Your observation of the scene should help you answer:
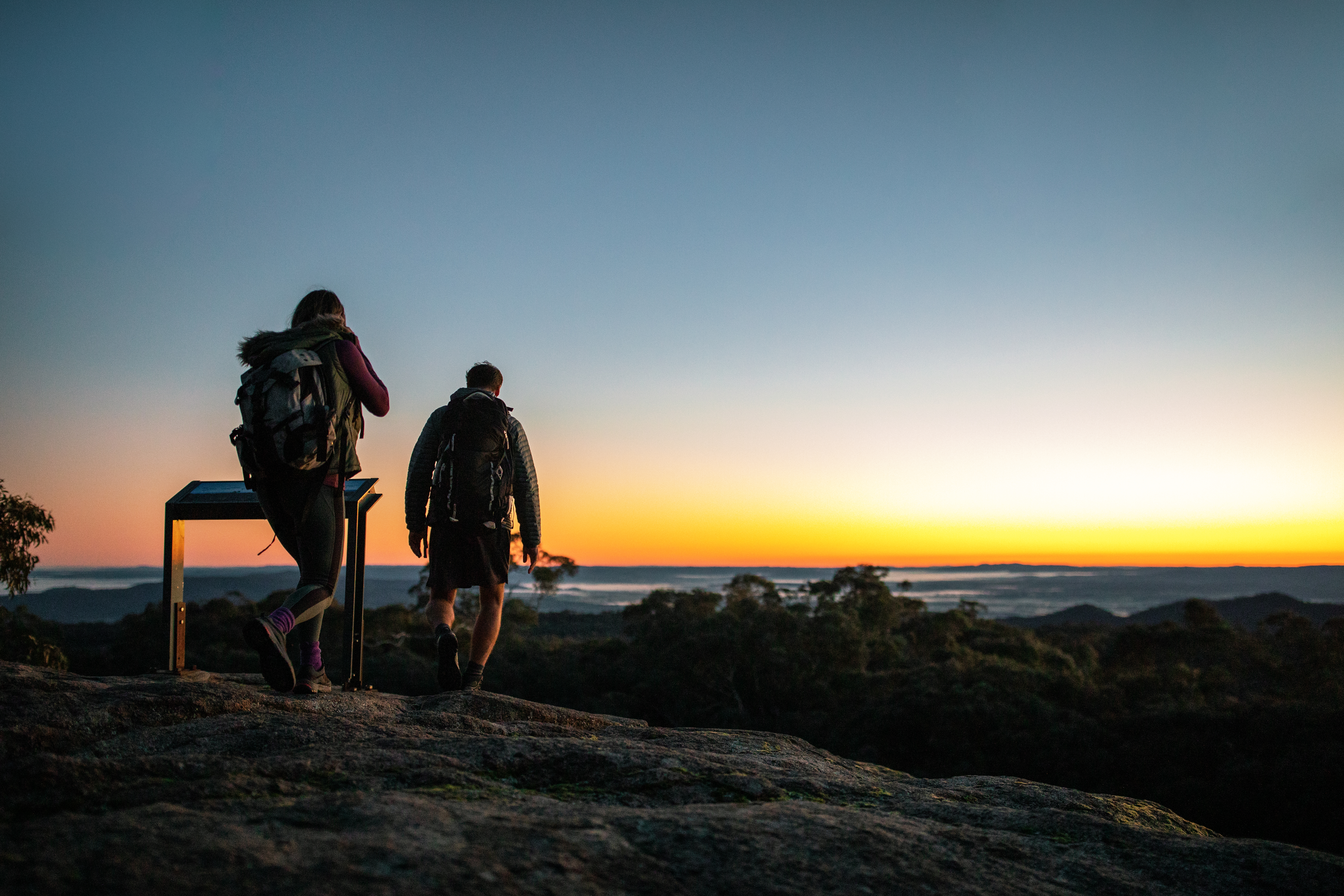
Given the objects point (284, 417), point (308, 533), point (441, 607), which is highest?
point (284, 417)

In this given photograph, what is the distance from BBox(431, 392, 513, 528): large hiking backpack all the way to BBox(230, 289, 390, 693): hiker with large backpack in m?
0.76

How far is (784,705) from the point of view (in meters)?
28.8

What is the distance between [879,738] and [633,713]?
781cm

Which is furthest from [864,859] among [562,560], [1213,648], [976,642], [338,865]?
[1213,648]

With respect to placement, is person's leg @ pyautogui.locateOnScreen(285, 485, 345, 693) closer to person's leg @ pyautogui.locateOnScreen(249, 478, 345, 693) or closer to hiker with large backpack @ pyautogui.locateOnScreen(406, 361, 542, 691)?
person's leg @ pyautogui.locateOnScreen(249, 478, 345, 693)

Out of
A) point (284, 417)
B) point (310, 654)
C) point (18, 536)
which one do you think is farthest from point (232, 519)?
point (18, 536)

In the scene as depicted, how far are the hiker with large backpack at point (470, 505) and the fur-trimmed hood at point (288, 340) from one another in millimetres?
996

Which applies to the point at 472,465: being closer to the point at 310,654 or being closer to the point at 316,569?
the point at 316,569

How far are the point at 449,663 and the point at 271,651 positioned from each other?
1232 millimetres

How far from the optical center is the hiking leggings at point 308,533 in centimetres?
382

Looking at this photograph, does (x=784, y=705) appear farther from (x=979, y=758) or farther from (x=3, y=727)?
(x=3, y=727)

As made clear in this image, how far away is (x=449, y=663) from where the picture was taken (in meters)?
4.65

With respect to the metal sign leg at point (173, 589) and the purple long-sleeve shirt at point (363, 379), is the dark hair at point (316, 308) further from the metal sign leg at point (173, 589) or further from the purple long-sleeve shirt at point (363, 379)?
the metal sign leg at point (173, 589)

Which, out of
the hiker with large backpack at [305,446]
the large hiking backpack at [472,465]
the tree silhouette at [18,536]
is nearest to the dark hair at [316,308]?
the hiker with large backpack at [305,446]
